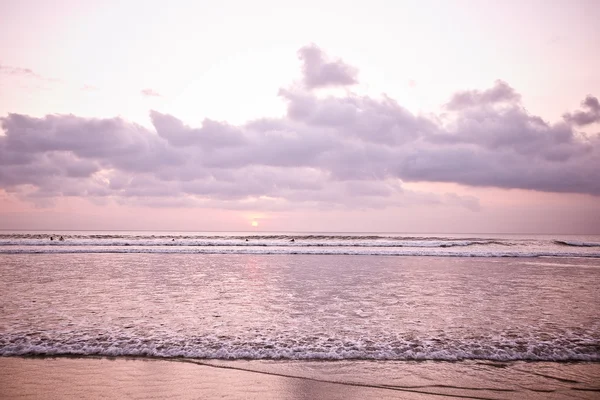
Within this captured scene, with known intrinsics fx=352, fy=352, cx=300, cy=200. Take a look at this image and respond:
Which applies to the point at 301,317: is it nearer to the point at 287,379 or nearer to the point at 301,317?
the point at 301,317

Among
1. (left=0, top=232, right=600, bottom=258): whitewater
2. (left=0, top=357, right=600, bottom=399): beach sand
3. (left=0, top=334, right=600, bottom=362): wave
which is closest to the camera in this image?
(left=0, top=357, right=600, bottom=399): beach sand

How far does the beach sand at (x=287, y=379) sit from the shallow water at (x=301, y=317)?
0.41 meters

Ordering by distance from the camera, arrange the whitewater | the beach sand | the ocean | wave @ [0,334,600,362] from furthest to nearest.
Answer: the whitewater, the ocean, wave @ [0,334,600,362], the beach sand

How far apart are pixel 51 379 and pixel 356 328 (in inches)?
254

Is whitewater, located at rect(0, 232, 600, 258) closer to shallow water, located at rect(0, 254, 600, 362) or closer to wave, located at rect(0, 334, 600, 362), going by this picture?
shallow water, located at rect(0, 254, 600, 362)

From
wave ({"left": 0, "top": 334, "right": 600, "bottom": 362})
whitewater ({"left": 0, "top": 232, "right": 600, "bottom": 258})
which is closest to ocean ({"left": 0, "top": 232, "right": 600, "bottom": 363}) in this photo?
wave ({"left": 0, "top": 334, "right": 600, "bottom": 362})

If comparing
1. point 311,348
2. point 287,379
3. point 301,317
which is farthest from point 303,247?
point 287,379

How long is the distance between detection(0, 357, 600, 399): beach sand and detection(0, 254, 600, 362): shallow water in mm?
414

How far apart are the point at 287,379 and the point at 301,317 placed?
3957 millimetres

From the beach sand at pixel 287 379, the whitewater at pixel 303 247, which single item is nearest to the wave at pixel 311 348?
the beach sand at pixel 287 379

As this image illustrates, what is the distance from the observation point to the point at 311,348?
7.53 m

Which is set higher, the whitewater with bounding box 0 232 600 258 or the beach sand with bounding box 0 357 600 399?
the beach sand with bounding box 0 357 600 399

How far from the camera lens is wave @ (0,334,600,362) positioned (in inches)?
284

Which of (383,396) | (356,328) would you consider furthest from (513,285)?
(383,396)
